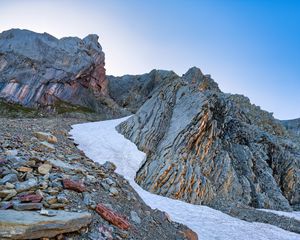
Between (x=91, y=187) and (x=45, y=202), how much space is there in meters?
2.99

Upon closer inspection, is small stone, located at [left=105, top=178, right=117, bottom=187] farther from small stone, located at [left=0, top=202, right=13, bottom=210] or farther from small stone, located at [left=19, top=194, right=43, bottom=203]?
small stone, located at [left=0, top=202, right=13, bottom=210]

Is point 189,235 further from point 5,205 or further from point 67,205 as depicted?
point 5,205

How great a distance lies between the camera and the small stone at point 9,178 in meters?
9.49

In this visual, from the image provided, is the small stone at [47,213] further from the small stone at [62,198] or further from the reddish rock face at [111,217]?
the reddish rock face at [111,217]

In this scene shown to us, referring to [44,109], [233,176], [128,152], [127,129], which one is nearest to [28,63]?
[44,109]

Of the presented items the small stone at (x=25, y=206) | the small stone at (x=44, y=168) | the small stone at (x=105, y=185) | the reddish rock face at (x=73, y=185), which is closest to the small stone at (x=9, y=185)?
the small stone at (x=25, y=206)

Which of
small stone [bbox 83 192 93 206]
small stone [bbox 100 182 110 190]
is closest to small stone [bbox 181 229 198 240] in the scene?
small stone [bbox 100 182 110 190]

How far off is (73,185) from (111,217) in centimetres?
193

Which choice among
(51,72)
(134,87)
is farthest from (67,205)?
(134,87)

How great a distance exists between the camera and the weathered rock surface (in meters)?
7.26

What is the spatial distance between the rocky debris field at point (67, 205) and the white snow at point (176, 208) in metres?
2.88

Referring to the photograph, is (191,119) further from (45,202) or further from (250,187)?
(45,202)

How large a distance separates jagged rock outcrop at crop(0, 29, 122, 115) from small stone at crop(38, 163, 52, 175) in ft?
200

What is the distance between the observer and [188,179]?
25688 millimetres
